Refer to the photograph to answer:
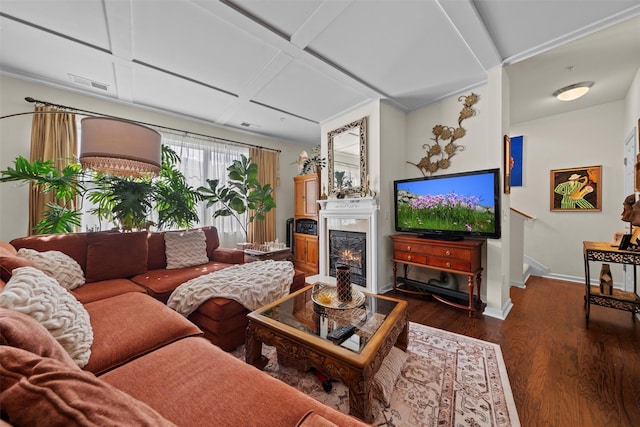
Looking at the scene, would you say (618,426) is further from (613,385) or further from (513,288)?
(513,288)

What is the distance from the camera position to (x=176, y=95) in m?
3.07

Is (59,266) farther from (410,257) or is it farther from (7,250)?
(410,257)

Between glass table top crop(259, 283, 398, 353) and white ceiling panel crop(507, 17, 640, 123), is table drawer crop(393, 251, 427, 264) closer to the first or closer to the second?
glass table top crop(259, 283, 398, 353)

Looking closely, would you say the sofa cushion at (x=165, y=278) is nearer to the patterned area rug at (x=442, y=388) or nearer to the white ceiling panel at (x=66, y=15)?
the patterned area rug at (x=442, y=388)

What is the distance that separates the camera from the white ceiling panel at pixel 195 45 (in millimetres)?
1798

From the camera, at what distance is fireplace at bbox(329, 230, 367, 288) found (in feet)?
11.0

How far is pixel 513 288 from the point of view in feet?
10.7

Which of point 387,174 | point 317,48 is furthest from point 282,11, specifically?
point 387,174

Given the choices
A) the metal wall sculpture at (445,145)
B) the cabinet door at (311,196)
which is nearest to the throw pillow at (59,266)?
the cabinet door at (311,196)

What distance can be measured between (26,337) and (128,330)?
2.47ft

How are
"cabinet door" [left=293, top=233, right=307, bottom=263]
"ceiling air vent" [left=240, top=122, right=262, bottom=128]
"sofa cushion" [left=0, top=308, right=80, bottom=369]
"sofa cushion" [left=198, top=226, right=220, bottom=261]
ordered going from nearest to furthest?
"sofa cushion" [left=0, top=308, right=80, bottom=369], "sofa cushion" [left=198, top=226, right=220, bottom=261], "ceiling air vent" [left=240, top=122, right=262, bottom=128], "cabinet door" [left=293, top=233, right=307, bottom=263]

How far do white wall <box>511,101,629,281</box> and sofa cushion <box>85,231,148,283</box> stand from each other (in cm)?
548

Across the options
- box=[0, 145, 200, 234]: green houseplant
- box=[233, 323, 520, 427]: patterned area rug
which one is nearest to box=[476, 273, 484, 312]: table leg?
box=[233, 323, 520, 427]: patterned area rug

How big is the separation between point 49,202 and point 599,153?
7201mm
